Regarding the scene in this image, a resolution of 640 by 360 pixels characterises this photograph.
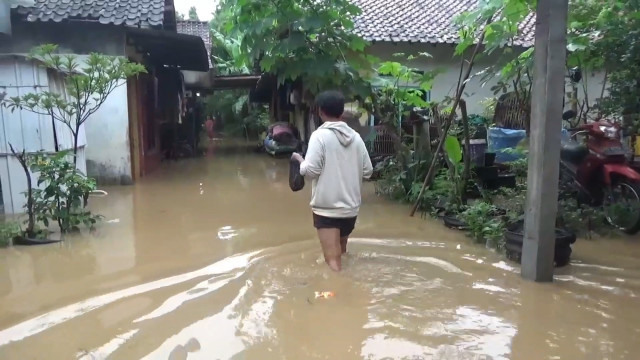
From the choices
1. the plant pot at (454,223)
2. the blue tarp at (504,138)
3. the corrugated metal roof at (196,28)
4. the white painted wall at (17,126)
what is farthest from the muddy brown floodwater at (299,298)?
the corrugated metal roof at (196,28)

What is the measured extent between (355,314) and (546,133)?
6.40ft

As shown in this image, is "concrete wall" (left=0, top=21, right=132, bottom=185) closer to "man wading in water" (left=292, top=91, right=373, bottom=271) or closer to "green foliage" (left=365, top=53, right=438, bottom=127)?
"green foliage" (left=365, top=53, right=438, bottom=127)

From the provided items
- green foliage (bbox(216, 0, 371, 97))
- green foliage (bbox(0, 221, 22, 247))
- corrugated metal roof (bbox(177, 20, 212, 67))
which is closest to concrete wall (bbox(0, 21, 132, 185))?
green foliage (bbox(216, 0, 371, 97))

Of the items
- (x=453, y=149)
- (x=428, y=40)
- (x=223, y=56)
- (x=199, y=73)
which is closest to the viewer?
(x=453, y=149)

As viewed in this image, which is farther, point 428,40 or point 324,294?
point 428,40

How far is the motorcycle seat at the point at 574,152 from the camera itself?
20.3ft

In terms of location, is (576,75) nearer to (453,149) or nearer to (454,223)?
(453,149)

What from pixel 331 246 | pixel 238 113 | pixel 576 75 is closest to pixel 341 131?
pixel 331 246

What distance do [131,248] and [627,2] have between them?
6.05 meters

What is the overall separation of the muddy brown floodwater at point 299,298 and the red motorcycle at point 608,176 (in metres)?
0.32

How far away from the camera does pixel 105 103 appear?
32.3 ft

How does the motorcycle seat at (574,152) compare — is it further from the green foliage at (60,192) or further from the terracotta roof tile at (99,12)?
the terracotta roof tile at (99,12)

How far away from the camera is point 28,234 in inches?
221

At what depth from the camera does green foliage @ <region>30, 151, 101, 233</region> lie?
224 inches
